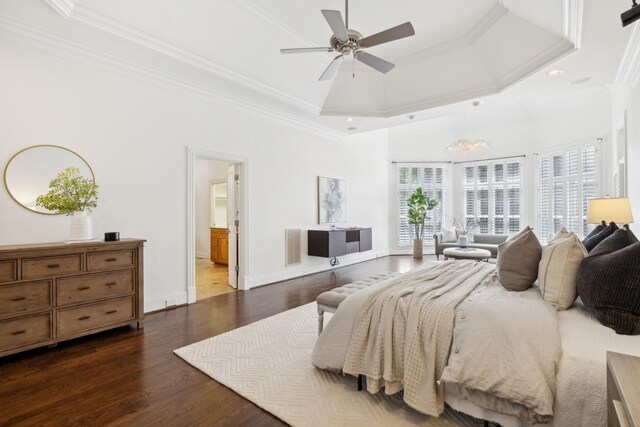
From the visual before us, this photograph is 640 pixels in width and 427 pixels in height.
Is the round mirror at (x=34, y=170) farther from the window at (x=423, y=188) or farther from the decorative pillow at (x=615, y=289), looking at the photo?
the window at (x=423, y=188)

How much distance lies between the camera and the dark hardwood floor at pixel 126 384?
1975mm

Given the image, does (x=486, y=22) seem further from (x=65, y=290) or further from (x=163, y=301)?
(x=65, y=290)

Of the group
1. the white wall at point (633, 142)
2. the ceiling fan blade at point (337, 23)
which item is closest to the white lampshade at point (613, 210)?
the white wall at point (633, 142)

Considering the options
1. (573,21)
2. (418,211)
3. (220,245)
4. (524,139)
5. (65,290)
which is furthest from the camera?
(418,211)

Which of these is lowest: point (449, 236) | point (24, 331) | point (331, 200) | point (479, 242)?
point (24, 331)

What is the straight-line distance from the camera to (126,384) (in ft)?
7.70

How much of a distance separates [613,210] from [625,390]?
340 centimetres

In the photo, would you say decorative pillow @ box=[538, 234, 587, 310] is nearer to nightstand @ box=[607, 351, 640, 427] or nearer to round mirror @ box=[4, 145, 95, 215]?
nightstand @ box=[607, 351, 640, 427]

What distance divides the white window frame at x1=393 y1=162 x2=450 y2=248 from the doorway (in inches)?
187

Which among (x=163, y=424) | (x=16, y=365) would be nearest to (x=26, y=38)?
(x=16, y=365)

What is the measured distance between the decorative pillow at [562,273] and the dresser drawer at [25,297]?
397 cm

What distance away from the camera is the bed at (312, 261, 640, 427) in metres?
1.49

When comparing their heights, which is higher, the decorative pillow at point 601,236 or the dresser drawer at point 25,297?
the decorative pillow at point 601,236

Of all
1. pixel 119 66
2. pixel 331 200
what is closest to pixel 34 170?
pixel 119 66
